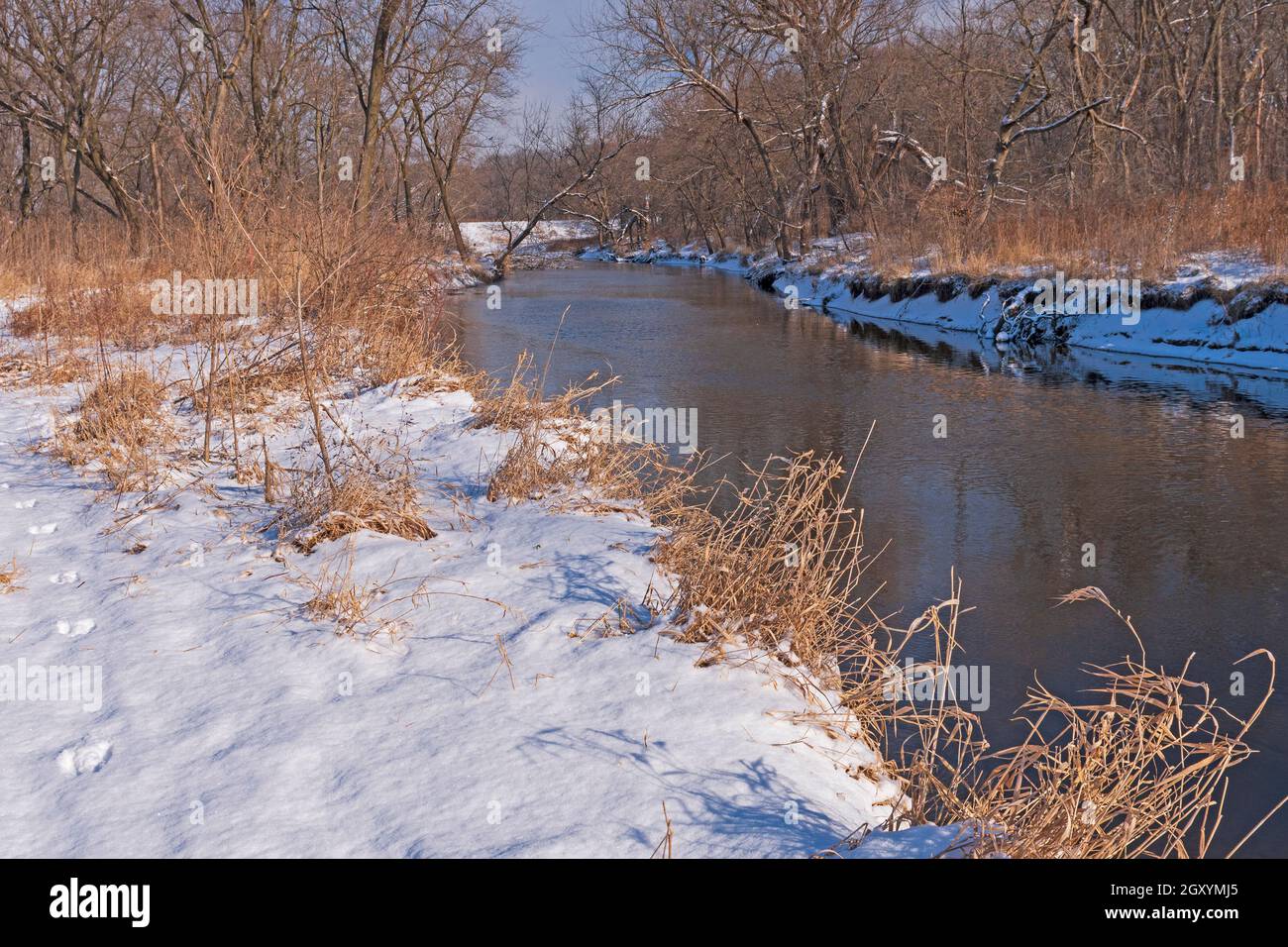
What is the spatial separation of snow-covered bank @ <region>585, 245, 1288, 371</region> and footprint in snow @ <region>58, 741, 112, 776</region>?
12320 mm

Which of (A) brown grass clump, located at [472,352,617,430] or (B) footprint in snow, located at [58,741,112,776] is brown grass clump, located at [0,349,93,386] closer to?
(A) brown grass clump, located at [472,352,617,430]

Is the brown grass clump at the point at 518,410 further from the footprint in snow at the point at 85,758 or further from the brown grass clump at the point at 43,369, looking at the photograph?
the footprint in snow at the point at 85,758

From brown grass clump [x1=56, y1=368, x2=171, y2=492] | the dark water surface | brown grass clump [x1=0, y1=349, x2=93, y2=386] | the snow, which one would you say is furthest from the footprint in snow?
the snow

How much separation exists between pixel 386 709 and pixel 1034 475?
5.77 metres

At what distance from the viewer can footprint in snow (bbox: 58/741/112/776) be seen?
2875mm

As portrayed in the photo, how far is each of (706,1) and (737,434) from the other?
1995 cm

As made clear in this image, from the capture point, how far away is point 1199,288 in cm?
1284

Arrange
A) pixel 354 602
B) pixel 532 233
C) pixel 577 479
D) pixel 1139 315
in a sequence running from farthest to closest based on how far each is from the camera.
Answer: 1. pixel 532 233
2. pixel 1139 315
3. pixel 577 479
4. pixel 354 602

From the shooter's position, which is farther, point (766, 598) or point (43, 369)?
point (43, 369)

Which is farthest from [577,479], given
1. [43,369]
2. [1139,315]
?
[1139,315]

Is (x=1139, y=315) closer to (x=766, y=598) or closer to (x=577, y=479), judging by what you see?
(x=577, y=479)

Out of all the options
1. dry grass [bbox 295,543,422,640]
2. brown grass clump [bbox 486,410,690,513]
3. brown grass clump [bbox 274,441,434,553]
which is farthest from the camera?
brown grass clump [bbox 486,410,690,513]

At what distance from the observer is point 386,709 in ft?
10.6

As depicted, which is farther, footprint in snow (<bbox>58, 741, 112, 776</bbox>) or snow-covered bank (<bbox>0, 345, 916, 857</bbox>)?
footprint in snow (<bbox>58, 741, 112, 776</bbox>)
